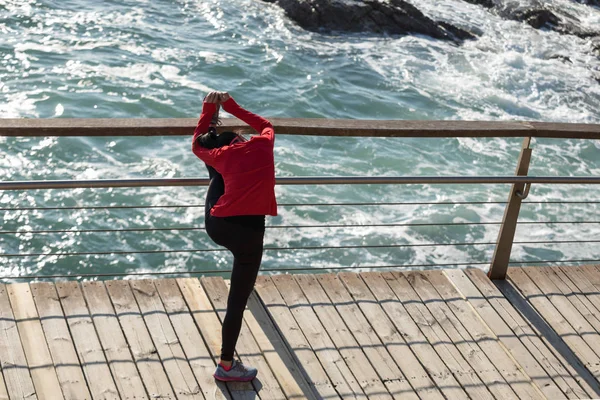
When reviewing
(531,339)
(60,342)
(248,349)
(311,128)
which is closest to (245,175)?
(311,128)

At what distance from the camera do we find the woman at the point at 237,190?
3773 millimetres

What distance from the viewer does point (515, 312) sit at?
17.3 ft

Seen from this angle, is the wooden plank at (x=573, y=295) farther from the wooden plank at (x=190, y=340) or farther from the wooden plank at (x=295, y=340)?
the wooden plank at (x=190, y=340)

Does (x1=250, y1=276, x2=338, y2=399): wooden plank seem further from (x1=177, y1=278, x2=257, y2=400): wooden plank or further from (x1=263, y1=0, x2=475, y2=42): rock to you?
(x1=263, y1=0, x2=475, y2=42): rock

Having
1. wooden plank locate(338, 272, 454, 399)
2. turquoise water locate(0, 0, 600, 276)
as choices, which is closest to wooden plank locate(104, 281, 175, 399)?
wooden plank locate(338, 272, 454, 399)

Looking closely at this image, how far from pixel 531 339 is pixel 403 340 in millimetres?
852

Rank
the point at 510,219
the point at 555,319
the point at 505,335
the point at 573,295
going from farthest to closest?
the point at 573,295
the point at 510,219
the point at 555,319
the point at 505,335

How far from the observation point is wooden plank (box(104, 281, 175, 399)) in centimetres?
414

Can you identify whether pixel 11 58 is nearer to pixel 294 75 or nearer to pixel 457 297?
pixel 294 75

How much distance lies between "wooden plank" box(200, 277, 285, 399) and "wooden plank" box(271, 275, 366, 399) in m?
0.33

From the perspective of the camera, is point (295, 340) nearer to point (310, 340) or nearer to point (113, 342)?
point (310, 340)

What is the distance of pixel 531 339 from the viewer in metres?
5.00

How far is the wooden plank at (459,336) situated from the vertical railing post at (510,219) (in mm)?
531

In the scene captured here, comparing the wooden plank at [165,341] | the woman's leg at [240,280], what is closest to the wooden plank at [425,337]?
the woman's leg at [240,280]
